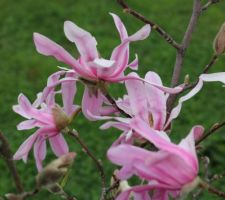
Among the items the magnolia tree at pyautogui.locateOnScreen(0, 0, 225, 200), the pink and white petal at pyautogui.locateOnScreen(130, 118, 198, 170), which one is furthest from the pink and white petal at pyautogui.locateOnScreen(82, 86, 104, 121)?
the pink and white petal at pyautogui.locateOnScreen(130, 118, 198, 170)

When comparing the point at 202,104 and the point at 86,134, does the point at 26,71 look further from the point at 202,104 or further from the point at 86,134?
the point at 202,104

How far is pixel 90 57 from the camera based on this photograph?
78 centimetres

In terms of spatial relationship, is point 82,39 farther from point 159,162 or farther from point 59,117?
point 159,162

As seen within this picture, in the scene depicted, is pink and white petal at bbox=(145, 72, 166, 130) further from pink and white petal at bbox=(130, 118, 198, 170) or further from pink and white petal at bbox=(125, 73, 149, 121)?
pink and white petal at bbox=(130, 118, 198, 170)

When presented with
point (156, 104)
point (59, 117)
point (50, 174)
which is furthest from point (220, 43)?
→ point (50, 174)

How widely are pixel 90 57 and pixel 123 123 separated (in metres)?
0.11

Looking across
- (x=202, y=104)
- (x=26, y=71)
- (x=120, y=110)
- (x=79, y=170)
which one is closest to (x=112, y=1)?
(x=26, y=71)

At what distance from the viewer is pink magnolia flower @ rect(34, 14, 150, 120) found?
29.8 inches

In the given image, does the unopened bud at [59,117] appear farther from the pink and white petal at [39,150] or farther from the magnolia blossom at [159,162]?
the magnolia blossom at [159,162]

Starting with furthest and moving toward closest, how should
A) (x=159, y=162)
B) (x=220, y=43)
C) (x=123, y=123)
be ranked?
(x=220, y=43)
(x=123, y=123)
(x=159, y=162)

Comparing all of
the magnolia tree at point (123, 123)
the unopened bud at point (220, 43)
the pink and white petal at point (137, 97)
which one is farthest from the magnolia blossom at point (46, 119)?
A: the unopened bud at point (220, 43)

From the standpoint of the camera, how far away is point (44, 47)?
762 mm

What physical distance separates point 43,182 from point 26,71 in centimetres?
275

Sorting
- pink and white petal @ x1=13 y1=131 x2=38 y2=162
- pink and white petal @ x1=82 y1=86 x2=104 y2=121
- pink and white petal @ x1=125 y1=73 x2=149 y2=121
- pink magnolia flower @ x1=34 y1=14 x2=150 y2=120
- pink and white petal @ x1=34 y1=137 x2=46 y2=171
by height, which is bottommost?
pink and white petal @ x1=34 y1=137 x2=46 y2=171
